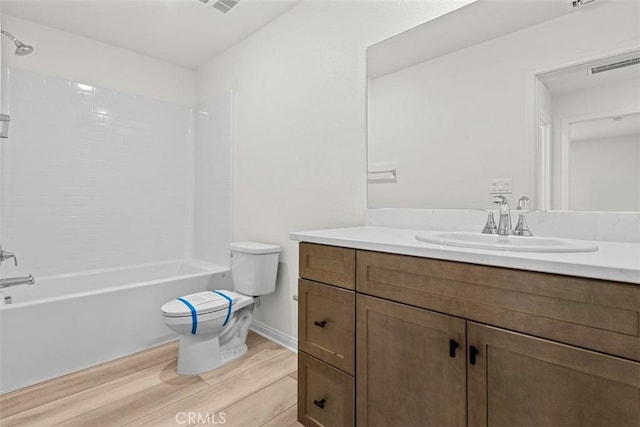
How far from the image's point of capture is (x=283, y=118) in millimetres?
2383

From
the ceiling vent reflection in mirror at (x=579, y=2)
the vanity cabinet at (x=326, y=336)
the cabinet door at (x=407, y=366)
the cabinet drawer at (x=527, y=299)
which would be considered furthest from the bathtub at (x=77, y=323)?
the ceiling vent reflection in mirror at (x=579, y=2)

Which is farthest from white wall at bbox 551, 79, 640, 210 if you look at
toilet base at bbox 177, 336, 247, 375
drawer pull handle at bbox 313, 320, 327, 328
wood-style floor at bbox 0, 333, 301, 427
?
toilet base at bbox 177, 336, 247, 375

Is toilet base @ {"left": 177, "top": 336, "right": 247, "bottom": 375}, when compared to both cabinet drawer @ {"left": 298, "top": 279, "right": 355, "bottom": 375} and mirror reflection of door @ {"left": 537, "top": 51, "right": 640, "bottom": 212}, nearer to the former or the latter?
cabinet drawer @ {"left": 298, "top": 279, "right": 355, "bottom": 375}

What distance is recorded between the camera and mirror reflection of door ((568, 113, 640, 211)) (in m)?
1.16

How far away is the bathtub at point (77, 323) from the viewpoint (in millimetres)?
1826

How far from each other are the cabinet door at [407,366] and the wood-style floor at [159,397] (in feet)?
1.93

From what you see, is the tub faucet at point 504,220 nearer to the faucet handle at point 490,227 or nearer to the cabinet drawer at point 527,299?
the faucet handle at point 490,227

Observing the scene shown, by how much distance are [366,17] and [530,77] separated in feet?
3.16

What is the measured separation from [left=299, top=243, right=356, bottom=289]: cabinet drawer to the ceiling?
1790mm

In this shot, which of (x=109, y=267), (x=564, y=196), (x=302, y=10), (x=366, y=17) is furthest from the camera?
(x=109, y=267)

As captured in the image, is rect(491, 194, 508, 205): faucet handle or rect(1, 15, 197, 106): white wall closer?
rect(491, 194, 508, 205): faucet handle

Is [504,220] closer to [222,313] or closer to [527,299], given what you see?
[527,299]

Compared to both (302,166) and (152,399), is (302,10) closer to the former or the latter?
(302,166)

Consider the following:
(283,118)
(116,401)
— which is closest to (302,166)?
(283,118)
